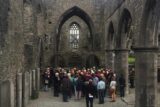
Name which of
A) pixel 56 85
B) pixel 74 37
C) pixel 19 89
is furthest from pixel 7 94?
pixel 74 37

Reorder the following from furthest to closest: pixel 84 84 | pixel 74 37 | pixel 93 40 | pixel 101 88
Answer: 1. pixel 74 37
2. pixel 93 40
3. pixel 101 88
4. pixel 84 84

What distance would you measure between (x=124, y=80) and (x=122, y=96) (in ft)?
2.84

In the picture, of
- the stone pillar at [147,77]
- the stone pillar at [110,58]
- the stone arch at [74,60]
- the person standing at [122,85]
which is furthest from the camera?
the stone arch at [74,60]

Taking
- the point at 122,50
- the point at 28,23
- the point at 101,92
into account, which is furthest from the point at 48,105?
the point at 122,50

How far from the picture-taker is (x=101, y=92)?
19.3m

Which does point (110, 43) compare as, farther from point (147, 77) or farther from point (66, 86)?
point (147, 77)

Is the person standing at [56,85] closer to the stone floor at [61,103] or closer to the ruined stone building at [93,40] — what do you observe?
the stone floor at [61,103]

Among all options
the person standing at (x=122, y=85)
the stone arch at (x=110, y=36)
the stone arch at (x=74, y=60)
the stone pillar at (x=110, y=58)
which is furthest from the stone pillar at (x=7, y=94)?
the stone arch at (x=74, y=60)

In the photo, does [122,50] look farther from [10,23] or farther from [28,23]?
[10,23]

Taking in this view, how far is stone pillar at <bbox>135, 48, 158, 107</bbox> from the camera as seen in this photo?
15656 millimetres

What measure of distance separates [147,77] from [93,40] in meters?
18.4

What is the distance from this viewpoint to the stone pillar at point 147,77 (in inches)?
616

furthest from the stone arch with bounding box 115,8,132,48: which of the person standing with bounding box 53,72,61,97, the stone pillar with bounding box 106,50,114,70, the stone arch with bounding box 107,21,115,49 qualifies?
the stone arch with bounding box 107,21,115,49

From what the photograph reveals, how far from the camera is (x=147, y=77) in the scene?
15.8 m
